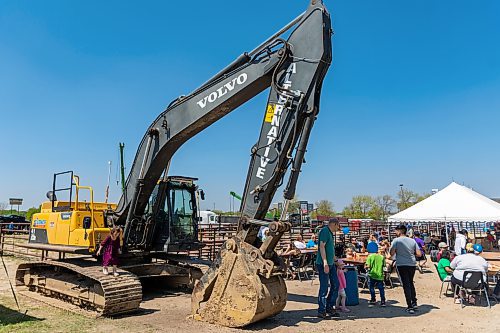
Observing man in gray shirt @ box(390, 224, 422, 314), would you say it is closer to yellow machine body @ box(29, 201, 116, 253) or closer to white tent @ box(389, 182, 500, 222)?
yellow machine body @ box(29, 201, 116, 253)

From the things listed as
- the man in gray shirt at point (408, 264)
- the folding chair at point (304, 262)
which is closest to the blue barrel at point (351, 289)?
the man in gray shirt at point (408, 264)

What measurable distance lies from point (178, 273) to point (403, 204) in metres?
64.4

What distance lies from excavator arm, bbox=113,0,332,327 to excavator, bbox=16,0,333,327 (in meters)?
0.02

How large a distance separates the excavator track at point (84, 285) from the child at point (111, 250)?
17 centimetres

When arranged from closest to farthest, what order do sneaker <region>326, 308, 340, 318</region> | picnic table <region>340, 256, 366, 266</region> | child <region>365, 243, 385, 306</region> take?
sneaker <region>326, 308, 340, 318</region>, child <region>365, 243, 385, 306</region>, picnic table <region>340, 256, 366, 266</region>

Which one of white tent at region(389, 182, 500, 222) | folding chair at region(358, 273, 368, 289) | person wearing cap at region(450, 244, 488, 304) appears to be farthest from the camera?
white tent at region(389, 182, 500, 222)

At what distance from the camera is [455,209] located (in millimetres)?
17156

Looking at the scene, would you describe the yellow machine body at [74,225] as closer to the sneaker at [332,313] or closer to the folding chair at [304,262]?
the sneaker at [332,313]

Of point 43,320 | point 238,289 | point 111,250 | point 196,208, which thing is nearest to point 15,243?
point 196,208

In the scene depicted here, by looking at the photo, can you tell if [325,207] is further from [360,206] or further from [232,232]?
[232,232]

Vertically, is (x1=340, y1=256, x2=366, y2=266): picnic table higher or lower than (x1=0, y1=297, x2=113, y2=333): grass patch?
higher

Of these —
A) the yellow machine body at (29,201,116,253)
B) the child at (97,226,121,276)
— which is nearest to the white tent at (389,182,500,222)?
the yellow machine body at (29,201,116,253)

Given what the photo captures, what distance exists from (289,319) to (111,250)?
372cm

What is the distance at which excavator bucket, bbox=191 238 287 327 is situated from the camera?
6379 mm
